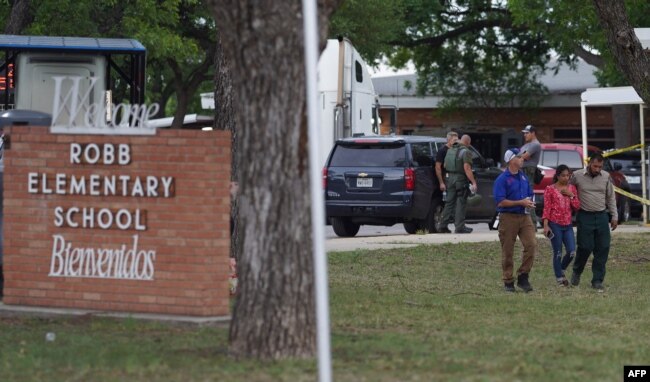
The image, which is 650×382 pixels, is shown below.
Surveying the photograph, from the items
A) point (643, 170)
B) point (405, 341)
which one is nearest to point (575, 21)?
point (643, 170)

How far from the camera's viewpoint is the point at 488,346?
10.2 m

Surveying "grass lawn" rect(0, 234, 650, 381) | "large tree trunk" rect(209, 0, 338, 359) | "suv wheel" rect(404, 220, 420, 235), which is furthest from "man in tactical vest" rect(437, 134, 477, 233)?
"large tree trunk" rect(209, 0, 338, 359)

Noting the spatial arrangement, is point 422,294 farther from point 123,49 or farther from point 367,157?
→ point 367,157

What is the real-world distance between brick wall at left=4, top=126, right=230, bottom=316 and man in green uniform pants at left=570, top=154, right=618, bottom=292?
6.17 m

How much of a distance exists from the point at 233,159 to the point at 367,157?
8830 mm

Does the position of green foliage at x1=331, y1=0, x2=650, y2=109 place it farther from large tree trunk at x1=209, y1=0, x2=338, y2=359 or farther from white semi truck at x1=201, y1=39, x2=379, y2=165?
large tree trunk at x1=209, y1=0, x2=338, y2=359

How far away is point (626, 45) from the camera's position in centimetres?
1786

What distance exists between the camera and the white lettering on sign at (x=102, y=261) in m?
11.0

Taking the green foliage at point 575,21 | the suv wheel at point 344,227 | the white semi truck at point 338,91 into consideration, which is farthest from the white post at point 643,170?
the white semi truck at point 338,91

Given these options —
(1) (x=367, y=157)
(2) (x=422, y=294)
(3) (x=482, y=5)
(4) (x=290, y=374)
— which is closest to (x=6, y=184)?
(4) (x=290, y=374)

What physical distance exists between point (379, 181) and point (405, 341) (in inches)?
489

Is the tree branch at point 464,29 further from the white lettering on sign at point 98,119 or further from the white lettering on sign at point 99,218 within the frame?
the white lettering on sign at point 99,218

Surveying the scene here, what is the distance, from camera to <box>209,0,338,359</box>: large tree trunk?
358 inches

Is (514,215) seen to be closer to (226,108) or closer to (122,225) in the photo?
(226,108)
